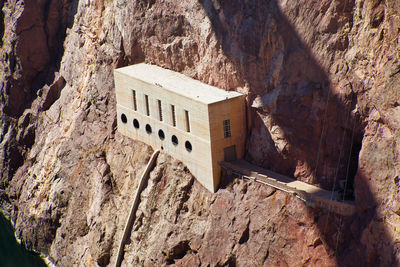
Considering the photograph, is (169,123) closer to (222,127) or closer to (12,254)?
(222,127)

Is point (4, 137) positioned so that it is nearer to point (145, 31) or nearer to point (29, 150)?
point (29, 150)

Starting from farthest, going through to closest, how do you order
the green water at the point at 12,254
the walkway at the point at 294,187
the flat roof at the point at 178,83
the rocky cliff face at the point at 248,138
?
the green water at the point at 12,254 → the flat roof at the point at 178,83 → the walkway at the point at 294,187 → the rocky cliff face at the point at 248,138

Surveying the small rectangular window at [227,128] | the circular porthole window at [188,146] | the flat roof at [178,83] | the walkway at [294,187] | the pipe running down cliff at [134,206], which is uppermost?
the flat roof at [178,83]

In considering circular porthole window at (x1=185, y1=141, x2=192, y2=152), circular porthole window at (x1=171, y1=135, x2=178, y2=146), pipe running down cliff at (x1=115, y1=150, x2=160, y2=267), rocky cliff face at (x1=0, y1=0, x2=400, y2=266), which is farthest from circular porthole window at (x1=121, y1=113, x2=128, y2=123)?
circular porthole window at (x1=185, y1=141, x2=192, y2=152)

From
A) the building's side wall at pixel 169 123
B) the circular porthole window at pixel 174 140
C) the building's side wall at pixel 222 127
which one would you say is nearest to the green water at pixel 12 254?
the building's side wall at pixel 169 123

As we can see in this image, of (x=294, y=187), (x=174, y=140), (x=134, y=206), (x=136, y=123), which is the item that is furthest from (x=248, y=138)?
(x=136, y=123)

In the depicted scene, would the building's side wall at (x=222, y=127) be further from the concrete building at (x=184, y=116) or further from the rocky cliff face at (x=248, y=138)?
the rocky cliff face at (x=248, y=138)

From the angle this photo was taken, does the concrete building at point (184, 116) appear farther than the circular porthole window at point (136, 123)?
No

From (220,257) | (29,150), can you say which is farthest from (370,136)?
(29,150)
